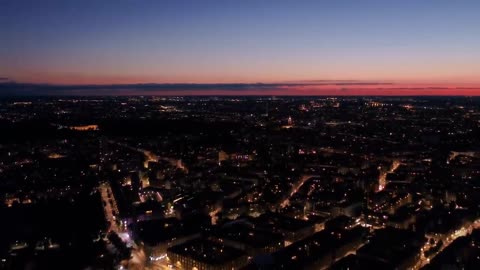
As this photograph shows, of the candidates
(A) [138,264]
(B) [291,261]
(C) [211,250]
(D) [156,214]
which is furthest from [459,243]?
(D) [156,214]

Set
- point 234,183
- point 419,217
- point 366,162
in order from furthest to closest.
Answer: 1. point 366,162
2. point 234,183
3. point 419,217

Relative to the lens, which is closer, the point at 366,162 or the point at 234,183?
the point at 234,183

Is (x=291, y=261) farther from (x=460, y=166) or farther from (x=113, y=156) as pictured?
(x=113, y=156)

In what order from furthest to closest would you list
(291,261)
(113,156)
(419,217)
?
1. (113,156)
2. (419,217)
3. (291,261)

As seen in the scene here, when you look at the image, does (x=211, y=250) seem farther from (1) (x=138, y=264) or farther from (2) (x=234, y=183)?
(2) (x=234, y=183)

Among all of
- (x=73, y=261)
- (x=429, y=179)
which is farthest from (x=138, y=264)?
(x=429, y=179)

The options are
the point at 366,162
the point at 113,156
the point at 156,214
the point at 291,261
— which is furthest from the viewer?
the point at 113,156
